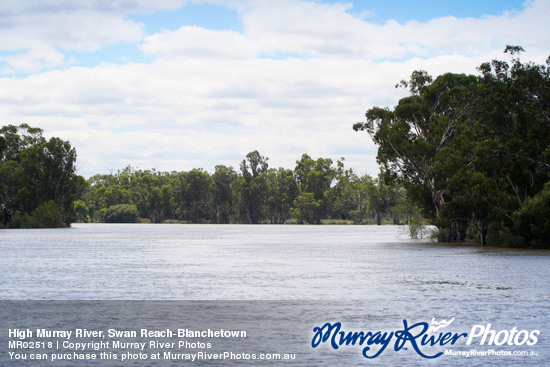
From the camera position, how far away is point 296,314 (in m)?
18.6

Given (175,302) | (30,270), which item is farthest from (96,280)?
(175,302)

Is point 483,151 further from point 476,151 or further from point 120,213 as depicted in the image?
point 120,213

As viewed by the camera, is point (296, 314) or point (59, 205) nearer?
point (296, 314)

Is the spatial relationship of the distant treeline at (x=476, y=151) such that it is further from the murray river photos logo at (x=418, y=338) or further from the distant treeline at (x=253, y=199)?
the distant treeline at (x=253, y=199)

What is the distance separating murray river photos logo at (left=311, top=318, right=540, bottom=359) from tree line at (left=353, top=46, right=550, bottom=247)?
3291cm

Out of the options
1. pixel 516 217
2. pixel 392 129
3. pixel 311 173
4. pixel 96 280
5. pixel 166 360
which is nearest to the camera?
pixel 166 360

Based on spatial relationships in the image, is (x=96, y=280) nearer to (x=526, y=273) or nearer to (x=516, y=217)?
(x=526, y=273)

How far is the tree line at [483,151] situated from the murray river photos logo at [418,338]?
108 ft

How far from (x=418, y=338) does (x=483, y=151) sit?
37674 mm

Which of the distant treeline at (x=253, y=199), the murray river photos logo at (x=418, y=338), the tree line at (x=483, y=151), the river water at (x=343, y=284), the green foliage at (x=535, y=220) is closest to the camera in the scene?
the murray river photos logo at (x=418, y=338)

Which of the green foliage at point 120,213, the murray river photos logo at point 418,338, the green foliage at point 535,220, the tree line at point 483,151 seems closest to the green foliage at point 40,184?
the green foliage at point 120,213

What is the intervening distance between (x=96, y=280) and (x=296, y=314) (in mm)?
12832

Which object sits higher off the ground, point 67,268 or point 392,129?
point 392,129

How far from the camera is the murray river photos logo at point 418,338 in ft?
47.2
